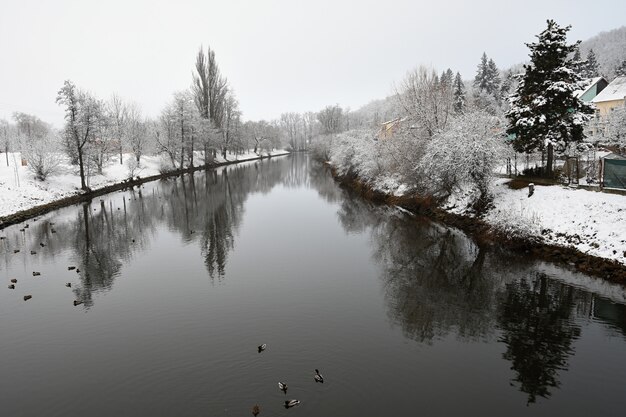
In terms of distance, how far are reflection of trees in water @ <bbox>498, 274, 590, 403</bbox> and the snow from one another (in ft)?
12.2

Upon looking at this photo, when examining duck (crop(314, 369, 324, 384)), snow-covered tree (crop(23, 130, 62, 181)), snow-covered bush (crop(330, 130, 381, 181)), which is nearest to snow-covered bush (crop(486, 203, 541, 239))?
duck (crop(314, 369, 324, 384))

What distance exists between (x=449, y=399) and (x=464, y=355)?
248 cm

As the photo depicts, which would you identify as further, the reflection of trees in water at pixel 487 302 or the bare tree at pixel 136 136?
the bare tree at pixel 136 136

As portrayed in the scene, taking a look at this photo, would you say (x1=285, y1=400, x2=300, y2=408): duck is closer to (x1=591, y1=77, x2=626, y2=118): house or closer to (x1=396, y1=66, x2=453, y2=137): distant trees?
(x1=396, y1=66, x2=453, y2=137): distant trees

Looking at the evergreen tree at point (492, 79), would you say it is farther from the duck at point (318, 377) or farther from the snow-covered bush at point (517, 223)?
the duck at point (318, 377)

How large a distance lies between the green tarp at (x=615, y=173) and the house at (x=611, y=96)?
4179 cm

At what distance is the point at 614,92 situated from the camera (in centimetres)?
5753

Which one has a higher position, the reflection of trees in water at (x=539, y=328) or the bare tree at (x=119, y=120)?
the bare tree at (x=119, y=120)

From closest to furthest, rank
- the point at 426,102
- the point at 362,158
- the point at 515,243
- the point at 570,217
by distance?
the point at 570,217
the point at 515,243
the point at 426,102
the point at 362,158

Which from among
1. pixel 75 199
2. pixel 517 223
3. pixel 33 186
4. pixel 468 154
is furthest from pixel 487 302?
pixel 33 186

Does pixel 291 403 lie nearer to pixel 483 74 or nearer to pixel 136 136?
pixel 136 136

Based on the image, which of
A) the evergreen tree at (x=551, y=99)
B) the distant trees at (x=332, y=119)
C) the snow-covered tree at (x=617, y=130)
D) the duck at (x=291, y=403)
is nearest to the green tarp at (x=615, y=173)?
the evergreen tree at (x=551, y=99)

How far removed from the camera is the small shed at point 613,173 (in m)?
22.7

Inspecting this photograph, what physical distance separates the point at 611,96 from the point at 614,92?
1023mm
